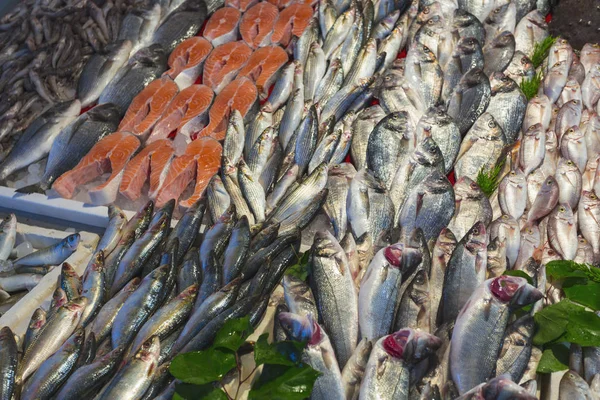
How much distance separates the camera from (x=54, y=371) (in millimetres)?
2832

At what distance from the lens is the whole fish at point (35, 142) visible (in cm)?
445

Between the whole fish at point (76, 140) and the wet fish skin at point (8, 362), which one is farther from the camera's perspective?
the whole fish at point (76, 140)

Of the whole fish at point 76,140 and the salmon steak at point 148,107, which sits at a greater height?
the salmon steak at point 148,107

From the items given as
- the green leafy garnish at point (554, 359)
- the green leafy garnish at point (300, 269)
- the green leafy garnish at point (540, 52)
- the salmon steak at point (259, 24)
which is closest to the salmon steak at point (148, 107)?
the salmon steak at point (259, 24)

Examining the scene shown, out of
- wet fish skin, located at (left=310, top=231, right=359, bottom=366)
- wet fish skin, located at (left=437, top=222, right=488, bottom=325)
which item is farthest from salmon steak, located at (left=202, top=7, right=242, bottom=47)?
wet fish skin, located at (left=437, top=222, right=488, bottom=325)

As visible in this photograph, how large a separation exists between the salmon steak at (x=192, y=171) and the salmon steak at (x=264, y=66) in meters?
0.87

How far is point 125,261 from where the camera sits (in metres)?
3.46

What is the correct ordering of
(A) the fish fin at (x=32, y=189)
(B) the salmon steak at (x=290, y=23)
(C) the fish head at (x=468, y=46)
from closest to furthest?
1. (A) the fish fin at (x=32, y=189)
2. (C) the fish head at (x=468, y=46)
3. (B) the salmon steak at (x=290, y=23)

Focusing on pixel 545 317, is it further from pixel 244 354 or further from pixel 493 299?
pixel 244 354

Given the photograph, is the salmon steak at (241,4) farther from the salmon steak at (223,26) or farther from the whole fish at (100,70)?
the whole fish at (100,70)

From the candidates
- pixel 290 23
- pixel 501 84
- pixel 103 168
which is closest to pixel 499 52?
pixel 501 84

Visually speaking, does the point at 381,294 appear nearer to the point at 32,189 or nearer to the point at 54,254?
the point at 54,254

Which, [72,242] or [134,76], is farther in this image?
[134,76]

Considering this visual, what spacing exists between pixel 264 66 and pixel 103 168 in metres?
1.63
